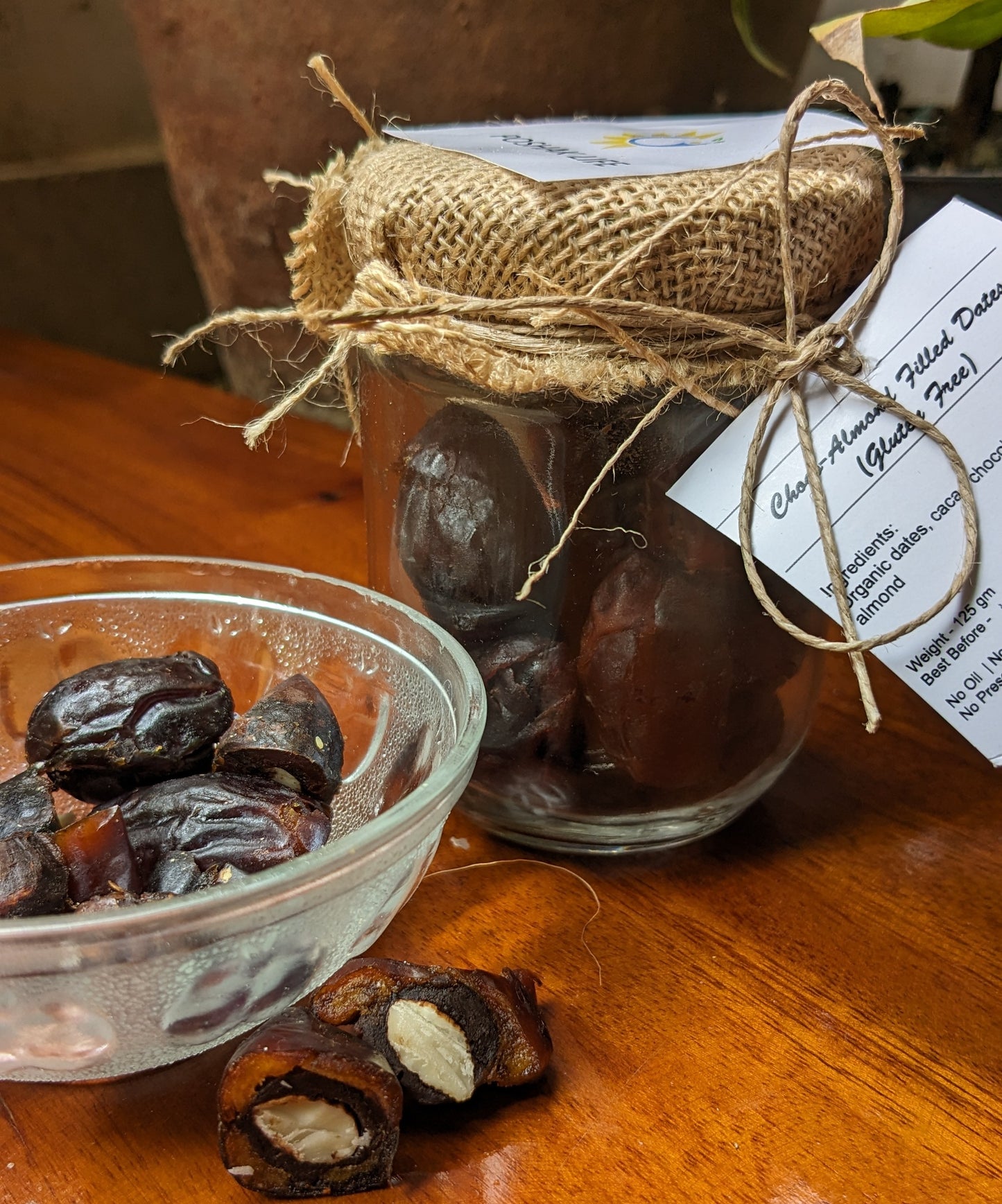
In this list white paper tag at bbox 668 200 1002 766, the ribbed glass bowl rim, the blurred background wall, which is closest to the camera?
the ribbed glass bowl rim

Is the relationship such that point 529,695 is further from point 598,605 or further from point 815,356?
point 815,356

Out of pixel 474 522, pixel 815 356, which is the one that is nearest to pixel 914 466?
pixel 815 356

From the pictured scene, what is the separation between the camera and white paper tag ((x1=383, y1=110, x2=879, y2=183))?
40 cm

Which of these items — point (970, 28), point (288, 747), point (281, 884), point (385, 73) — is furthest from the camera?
point (385, 73)

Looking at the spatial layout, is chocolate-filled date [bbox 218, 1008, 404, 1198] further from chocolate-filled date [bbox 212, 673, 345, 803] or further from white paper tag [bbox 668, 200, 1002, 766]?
white paper tag [bbox 668, 200, 1002, 766]

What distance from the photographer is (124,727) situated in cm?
42

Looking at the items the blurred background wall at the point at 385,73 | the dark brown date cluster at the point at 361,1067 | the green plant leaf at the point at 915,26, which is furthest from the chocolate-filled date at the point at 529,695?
the blurred background wall at the point at 385,73

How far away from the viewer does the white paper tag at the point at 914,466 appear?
0.40 meters

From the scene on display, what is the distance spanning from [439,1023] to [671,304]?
25 centimetres

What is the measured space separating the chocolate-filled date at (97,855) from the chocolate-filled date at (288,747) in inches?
2.3

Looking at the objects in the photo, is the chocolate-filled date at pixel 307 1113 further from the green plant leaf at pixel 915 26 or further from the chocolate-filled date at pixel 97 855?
the green plant leaf at pixel 915 26

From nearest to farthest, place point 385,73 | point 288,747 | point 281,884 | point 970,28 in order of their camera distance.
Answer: point 281,884 → point 288,747 → point 970,28 → point 385,73

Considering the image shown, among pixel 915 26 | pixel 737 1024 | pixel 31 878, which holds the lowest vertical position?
pixel 737 1024

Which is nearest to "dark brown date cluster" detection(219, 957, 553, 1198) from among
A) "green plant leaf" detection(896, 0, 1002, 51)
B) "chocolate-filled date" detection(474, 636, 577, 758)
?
"chocolate-filled date" detection(474, 636, 577, 758)
